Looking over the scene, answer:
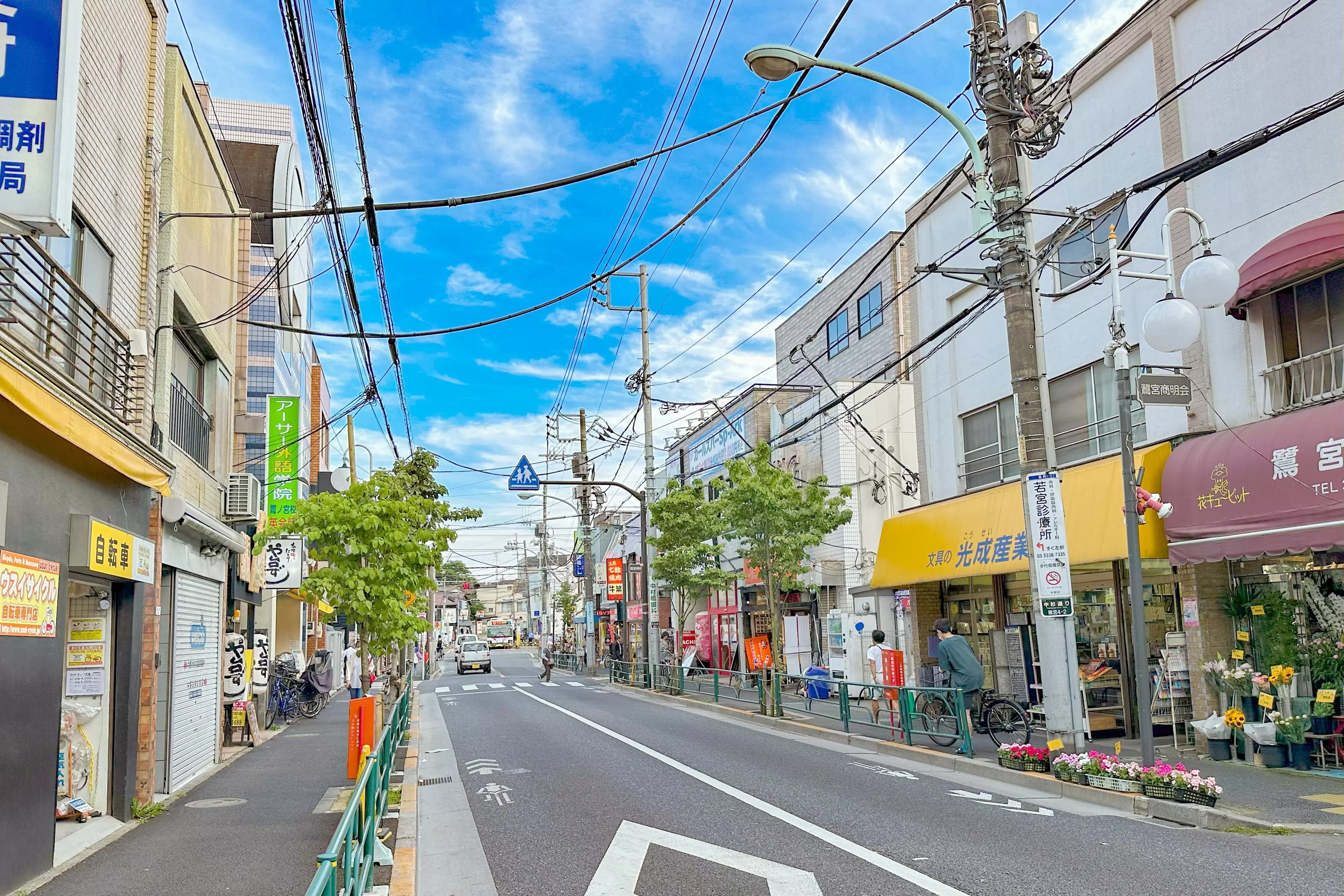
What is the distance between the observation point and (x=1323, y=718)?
11.8 metres

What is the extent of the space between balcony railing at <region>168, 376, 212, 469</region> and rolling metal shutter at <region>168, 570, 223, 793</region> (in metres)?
1.90

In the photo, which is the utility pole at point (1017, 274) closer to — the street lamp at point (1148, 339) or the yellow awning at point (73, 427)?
the street lamp at point (1148, 339)

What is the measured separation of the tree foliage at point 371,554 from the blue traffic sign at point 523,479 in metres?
19.1

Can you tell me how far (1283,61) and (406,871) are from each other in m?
13.8

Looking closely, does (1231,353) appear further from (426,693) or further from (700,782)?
(426,693)

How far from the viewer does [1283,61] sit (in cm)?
1303

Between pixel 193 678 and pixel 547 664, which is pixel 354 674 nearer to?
pixel 193 678

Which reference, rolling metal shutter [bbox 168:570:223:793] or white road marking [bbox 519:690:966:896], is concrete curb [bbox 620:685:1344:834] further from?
rolling metal shutter [bbox 168:570:223:793]

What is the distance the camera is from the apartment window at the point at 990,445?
19.2 metres

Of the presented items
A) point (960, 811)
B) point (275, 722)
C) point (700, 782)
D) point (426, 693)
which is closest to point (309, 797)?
point (700, 782)

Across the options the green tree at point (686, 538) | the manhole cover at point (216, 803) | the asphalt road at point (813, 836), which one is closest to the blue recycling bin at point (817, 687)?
the asphalt road at point (813, 836)

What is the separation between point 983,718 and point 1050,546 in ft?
15.3

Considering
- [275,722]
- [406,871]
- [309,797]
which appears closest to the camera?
[406,871]

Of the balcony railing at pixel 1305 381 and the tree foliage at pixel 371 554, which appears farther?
the tree foliage at pixel 371 554
